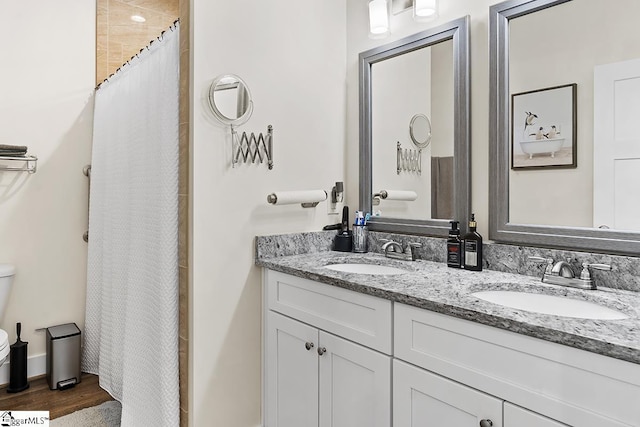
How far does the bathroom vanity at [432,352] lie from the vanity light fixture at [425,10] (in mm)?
1061

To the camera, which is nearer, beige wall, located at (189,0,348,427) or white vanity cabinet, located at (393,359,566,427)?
white vanity cabinet, located at (393,359,566,427)

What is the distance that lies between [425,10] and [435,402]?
154 cm

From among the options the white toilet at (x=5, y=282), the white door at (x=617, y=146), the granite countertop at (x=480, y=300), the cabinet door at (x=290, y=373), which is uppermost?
the white door at (x=617, y=146)

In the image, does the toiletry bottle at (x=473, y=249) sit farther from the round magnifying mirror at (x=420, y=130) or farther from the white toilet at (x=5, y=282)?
the white toilet at (x=5, y=282)

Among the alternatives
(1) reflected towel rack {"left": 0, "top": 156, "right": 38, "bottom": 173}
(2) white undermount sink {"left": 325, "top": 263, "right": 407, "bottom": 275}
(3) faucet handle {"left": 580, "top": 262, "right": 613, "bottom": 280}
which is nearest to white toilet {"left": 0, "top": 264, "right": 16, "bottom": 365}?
(1) reflected towel rack {"left": 0, "top": 156, "right": 38, "bottom": 173}

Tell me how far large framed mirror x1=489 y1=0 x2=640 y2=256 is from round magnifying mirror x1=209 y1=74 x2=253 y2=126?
997mm

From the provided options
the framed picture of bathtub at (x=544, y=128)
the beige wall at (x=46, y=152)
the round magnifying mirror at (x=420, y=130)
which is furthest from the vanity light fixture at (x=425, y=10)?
the beige wall at (x=46, y=152)

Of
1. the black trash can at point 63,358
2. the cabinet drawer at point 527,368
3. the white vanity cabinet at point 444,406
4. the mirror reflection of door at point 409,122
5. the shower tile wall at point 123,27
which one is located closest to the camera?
the cabinet drawer at point 527,368

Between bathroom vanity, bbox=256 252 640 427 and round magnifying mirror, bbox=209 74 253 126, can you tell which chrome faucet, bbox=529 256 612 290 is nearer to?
bathroom vanity, bbox=256 252 640 427

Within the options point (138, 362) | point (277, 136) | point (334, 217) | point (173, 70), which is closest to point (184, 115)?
point (173, 70)

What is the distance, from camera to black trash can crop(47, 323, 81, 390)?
2416 millimetres

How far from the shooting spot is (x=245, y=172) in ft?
6.07

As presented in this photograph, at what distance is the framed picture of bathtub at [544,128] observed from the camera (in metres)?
1.48

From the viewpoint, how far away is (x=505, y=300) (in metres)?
1.42
